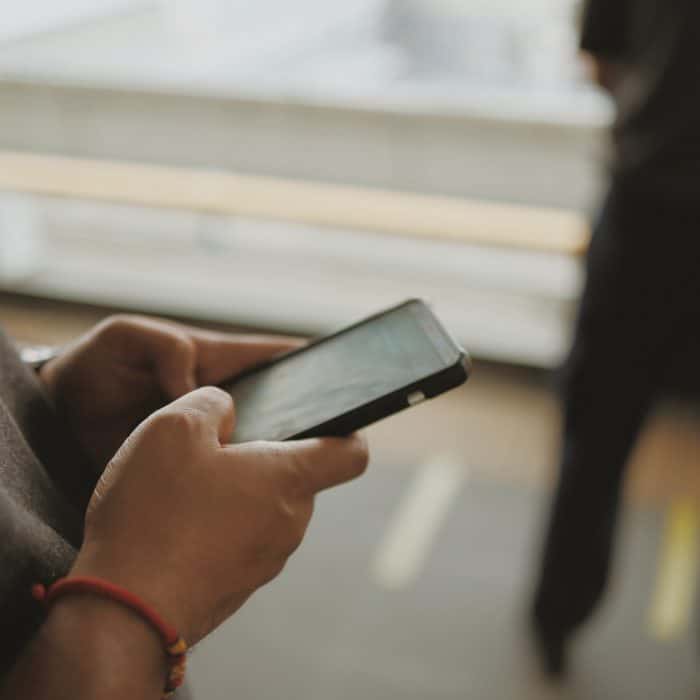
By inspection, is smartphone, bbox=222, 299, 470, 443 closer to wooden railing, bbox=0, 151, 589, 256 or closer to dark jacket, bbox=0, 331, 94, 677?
dark jacket, bbox=0, 331, 94, 677

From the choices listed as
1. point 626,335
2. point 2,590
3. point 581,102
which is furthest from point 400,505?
point 2,590

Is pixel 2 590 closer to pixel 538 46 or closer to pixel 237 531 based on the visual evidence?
pixel 237 531

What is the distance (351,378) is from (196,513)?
0.59 ft

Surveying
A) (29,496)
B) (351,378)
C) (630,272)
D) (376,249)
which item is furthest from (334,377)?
(376,249)

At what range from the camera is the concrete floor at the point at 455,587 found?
159 cm

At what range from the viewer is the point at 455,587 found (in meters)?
1.78

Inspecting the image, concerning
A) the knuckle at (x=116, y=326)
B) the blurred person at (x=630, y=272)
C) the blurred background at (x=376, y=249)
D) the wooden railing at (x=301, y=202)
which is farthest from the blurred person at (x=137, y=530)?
the wooden railing at (x=301, y=202)

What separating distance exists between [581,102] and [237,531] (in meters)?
2.03

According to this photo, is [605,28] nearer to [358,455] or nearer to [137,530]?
[358,455]

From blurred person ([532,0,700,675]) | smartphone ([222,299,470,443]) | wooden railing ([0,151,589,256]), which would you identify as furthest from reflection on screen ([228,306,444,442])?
wooden railing ([0,151,589,256])

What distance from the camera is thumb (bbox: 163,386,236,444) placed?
0.49 meters

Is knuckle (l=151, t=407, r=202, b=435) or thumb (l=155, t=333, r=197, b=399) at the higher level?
knuckle (l=151, t=407, r=202, b=435)

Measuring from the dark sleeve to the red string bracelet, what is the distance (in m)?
1.09

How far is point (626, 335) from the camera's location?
4.26ft
